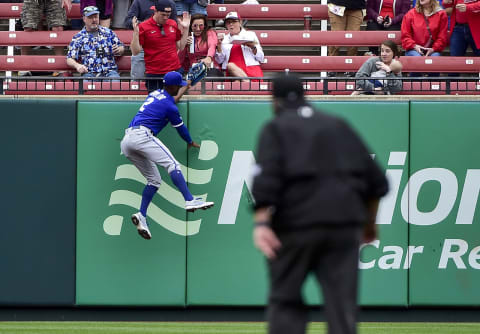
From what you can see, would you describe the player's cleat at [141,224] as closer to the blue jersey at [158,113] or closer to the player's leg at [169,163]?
the player's leg at [169,163]

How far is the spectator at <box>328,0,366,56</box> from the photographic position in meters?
13.0

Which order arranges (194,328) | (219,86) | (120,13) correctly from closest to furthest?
(194,328), (219,86), (120,13)

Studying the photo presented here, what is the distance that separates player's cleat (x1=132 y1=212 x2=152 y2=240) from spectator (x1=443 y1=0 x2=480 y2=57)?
214 inches

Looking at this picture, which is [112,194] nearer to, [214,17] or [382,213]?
[382,213]

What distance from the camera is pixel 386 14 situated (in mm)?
13172

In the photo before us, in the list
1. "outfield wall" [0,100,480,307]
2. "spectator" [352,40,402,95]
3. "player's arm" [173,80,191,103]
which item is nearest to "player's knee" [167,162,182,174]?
"outfield wall" [0,100,480,307]

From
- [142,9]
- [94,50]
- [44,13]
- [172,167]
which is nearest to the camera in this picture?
[172,167]

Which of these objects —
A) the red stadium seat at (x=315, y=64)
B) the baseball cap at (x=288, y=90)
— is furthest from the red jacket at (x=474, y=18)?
the baseball cap at (x=288, y=90)

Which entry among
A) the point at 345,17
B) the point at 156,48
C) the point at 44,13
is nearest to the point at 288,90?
the point at 156,48

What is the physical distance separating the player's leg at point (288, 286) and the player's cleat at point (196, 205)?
4.53 metres

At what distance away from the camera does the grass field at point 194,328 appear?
28.0 ft

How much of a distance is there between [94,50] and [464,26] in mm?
4981

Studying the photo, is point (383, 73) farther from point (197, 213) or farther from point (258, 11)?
point (258, 11)

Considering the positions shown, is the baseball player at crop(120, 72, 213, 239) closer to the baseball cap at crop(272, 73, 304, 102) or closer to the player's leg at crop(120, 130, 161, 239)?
the player's leg at crop(120, 130, 161, 239)
